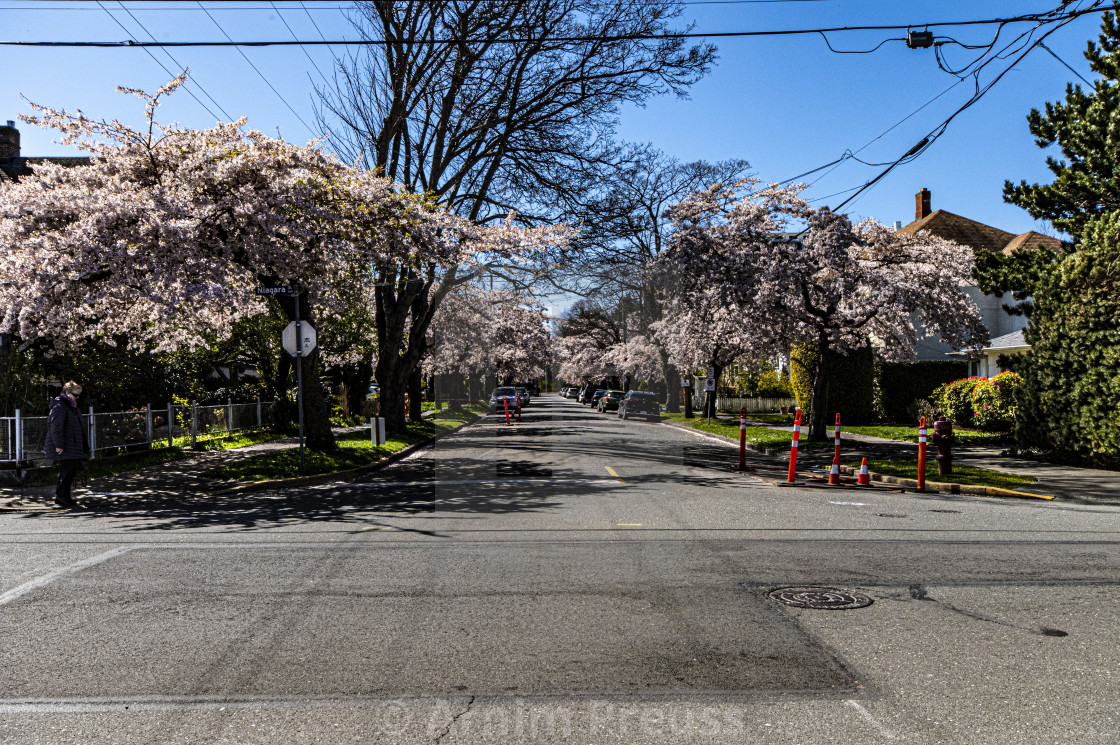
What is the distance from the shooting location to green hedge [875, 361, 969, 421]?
107 feet

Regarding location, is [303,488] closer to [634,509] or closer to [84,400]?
[634,509]

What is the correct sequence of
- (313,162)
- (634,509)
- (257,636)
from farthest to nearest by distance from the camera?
(313,162) < (634,509) < (257,636)

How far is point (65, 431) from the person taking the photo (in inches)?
463

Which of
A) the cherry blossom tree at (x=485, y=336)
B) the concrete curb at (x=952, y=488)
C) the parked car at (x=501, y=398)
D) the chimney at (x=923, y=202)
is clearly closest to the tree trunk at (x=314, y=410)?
the concrete curb at (x=952, y=488)

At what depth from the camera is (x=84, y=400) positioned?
19.4 m

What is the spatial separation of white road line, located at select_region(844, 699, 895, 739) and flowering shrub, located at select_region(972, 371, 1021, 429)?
77.8 feet

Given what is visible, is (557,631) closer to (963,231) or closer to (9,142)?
(9,142)

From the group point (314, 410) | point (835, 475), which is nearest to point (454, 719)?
point (835, 475)

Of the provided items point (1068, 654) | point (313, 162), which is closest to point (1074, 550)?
point (1068, 654)

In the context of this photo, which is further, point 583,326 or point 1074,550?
point 583,326

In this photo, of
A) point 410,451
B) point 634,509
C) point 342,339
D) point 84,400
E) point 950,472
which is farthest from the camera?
point 342,339

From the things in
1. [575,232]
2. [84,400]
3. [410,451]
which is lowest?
[410,451]

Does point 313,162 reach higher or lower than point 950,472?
higher

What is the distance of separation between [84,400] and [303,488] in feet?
30.1
